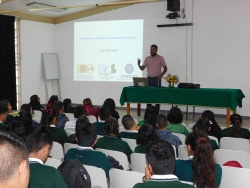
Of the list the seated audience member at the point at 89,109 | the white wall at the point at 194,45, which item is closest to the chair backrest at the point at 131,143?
the seated audience member at the point at 89,109

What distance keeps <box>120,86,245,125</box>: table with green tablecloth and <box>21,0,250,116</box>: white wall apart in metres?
1.49

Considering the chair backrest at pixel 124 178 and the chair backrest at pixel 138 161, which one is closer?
the chair backrest at pixel 124 178

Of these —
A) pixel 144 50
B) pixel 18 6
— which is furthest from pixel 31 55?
pixel 144 50

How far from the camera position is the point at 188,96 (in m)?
6.94

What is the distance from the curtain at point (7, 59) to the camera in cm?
929

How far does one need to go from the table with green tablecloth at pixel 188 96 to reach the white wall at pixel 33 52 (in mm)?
3889

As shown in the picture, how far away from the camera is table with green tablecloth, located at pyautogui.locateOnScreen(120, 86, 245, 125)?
21.6 ft

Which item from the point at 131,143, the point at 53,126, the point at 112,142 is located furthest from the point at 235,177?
the point at 53,126

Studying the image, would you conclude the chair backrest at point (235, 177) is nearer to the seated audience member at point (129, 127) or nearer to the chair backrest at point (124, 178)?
the chair backrest at point (124, 178)

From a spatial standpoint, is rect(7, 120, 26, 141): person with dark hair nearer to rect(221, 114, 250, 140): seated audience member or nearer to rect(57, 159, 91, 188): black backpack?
rect(57, 159, 91, 188): black backpack

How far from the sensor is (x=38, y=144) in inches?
91.9

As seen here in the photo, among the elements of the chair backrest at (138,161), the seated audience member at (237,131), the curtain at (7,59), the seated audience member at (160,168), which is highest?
the curtain at (7,59)

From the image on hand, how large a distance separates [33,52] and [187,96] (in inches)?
213

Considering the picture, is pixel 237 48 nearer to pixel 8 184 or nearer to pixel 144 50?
pixel 144 50
